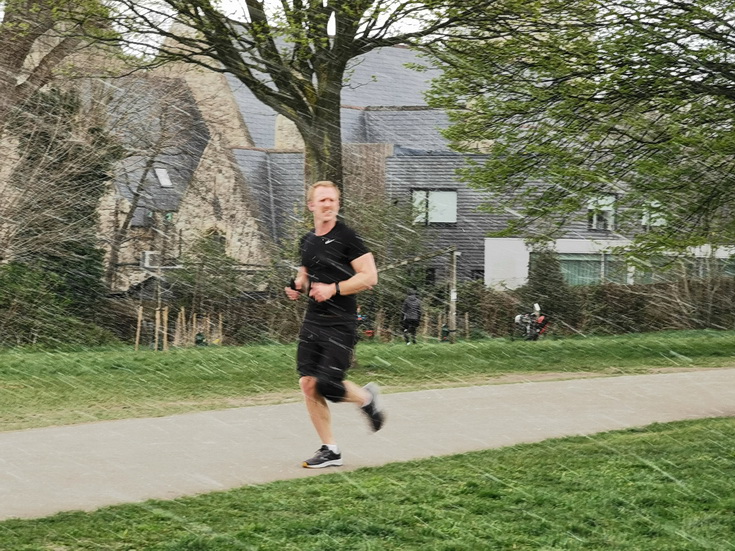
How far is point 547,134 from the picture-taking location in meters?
21.4

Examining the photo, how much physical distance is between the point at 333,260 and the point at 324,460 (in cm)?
140

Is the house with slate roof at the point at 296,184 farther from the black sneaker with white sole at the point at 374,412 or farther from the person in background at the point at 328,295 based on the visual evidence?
the person in background at the point at 328,295

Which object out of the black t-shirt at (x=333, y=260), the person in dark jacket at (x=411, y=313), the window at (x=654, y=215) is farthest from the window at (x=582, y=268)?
the black t-shirt at (x=333, y=260)

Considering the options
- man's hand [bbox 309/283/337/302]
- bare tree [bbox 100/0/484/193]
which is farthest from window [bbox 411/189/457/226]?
man's hand [bbox 309/283/337/302]

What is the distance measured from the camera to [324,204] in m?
7.38

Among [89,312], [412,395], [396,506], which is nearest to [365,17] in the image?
[412,395]

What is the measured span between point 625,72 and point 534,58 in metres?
1.88

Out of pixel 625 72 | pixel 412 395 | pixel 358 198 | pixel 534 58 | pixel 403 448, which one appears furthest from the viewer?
pixel 358 198

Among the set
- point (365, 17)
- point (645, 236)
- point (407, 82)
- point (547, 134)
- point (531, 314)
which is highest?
point (407, 82)

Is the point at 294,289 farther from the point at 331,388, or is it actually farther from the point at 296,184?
the point at 296,184

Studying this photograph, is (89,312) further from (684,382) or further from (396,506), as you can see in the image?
(396,506)

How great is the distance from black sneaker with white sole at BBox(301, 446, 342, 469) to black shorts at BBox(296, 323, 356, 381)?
1.84 feet

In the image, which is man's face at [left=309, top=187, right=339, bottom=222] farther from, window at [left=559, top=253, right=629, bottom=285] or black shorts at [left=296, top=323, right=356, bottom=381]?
window at [left=559, top=253, right=629, bottom=285]

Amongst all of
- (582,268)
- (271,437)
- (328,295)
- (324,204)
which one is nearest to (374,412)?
(328,295)
